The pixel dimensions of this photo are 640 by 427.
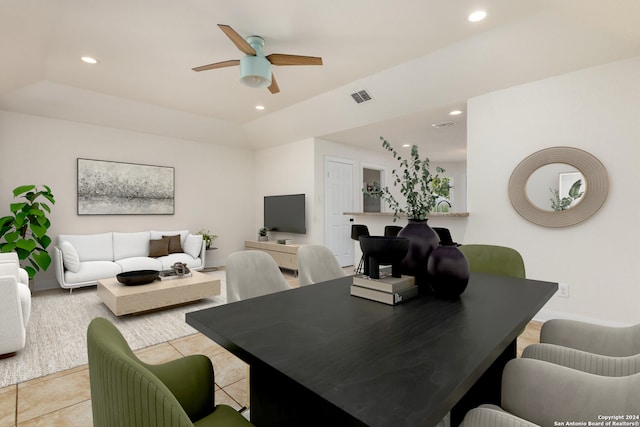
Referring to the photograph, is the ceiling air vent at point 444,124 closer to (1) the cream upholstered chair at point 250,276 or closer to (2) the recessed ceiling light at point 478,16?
(2) the recessed ceiling light at point 478,16

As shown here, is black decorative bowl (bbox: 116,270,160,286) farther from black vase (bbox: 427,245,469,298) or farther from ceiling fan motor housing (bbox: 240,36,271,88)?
black vase (bbox: 427,245,469,298)

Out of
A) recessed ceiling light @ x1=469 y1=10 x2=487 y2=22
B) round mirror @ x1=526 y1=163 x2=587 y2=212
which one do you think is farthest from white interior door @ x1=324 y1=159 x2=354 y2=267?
recessed ceiling light @ x1=469 y1=10 x2=487 y2=22

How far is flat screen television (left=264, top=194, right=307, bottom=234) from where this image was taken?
19.3 ft

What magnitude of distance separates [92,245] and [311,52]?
14.3ft

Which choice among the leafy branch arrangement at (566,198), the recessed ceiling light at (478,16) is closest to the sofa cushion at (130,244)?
the recessed ceiling light at (478,16)

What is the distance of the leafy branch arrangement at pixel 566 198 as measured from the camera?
311cm

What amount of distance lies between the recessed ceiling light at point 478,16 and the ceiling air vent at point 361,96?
1659 mm

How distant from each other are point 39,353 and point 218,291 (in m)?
1.68

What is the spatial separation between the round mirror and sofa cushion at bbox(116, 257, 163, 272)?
201 inches

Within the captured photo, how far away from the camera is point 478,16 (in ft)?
8.93

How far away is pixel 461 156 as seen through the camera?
7.65m

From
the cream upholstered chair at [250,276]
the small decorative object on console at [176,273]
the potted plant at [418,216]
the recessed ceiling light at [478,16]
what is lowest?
the small decorative object on console at [176,273]

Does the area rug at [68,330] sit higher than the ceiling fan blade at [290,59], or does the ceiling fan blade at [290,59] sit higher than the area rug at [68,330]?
the ceiling fan blade at [290,59]

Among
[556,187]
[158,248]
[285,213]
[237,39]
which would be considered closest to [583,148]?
[556,187]
